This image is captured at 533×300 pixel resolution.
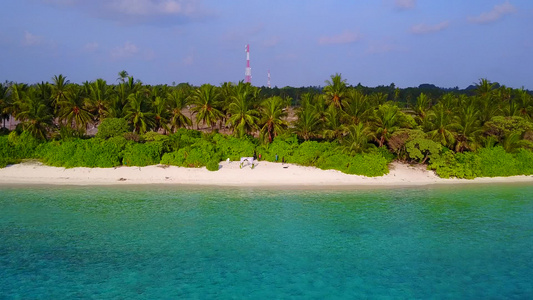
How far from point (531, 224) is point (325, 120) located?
63.9 ft

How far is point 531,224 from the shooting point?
842 inches

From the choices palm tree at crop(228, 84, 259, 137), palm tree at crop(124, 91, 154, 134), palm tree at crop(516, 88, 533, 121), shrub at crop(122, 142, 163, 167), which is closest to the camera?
shrub at crop(122, 142, 163, 167)

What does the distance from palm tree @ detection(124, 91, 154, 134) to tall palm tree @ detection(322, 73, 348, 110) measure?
17401 millimetres

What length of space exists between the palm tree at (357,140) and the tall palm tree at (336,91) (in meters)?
9.04

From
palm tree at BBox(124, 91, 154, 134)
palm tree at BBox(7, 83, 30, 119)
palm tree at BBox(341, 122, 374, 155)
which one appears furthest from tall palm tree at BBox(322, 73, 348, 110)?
palm tree at BBox(7, 83, 30, 119)

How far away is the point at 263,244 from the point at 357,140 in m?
16.0

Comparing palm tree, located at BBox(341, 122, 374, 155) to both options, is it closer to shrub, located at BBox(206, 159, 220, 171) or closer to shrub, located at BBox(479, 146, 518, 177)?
shrub, located at BBox(479, 146, 518, 177)

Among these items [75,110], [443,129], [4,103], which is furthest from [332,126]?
[4,103]

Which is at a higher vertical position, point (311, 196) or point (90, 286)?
point (311, 196)

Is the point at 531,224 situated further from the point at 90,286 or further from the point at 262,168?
the point at 90,286

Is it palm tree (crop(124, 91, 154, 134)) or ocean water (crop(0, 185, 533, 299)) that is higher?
palm tree (crop(124, 91, 154, 134))

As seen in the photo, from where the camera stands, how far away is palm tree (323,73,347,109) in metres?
41.2

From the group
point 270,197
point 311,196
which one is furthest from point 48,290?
point 311,196

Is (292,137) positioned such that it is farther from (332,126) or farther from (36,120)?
(36,120)
